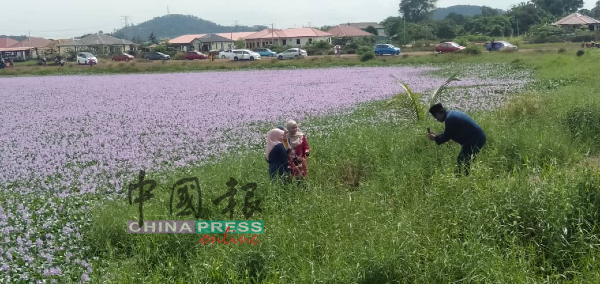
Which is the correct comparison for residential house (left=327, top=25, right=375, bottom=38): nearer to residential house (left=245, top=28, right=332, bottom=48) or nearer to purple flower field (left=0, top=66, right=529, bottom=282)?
residential house (left=245, top=28, right=332, bottom=48)

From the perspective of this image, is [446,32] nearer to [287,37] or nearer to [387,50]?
[287,37]

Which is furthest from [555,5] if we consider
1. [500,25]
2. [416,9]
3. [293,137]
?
[293,137]

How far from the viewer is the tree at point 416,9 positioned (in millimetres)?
128750

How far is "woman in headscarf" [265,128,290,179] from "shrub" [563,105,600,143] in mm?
5632

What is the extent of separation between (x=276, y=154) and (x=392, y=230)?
7.35 feet

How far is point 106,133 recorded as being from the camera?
41.3 ft

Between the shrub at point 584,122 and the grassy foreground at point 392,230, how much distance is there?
183cm

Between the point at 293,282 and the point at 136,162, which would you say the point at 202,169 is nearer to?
the point at 136,162

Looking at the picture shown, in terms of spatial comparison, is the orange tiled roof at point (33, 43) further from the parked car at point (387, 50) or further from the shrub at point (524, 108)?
the shrub at point (524, 108)

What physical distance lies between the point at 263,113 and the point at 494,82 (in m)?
11.1

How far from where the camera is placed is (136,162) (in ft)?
30.8

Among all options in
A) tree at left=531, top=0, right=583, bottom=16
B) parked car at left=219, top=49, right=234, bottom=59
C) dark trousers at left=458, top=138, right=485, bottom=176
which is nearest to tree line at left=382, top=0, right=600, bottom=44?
tree at left=531, top=0, right=583, bottom=16

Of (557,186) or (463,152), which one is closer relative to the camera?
(557,186)

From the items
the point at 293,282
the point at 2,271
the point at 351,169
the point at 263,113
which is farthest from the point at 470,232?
the point at 263,113
